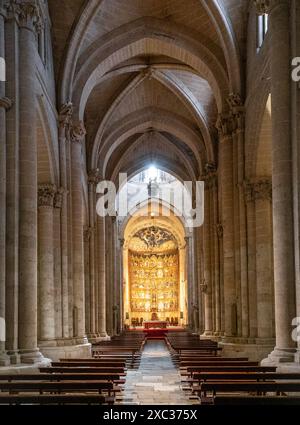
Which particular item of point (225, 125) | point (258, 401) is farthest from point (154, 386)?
point (225, 125)

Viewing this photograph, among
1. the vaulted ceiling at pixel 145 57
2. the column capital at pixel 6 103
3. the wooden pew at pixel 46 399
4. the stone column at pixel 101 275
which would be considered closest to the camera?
the wooden pew at pixel 46 399

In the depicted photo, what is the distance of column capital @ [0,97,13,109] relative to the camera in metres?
17.8

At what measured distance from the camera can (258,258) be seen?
83.3ft

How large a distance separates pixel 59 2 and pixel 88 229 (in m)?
16.3

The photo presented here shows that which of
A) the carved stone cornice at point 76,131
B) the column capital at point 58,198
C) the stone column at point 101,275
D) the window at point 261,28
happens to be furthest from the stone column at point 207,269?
the window at point 261,28

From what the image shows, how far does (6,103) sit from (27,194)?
2.65m

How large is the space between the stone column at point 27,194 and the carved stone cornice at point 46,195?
24.6 ft

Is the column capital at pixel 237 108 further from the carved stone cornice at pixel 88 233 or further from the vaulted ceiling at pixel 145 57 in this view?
the carved stone cornice at pixel 88 233

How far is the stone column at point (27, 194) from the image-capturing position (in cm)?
1823

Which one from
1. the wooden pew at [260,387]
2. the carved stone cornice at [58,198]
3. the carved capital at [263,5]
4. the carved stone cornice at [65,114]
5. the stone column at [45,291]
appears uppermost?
the carved capital at [263,5]

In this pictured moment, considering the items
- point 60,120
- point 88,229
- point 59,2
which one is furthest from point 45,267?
point 88,229

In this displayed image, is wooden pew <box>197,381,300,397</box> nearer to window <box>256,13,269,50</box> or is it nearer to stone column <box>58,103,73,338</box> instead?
stone column <box>58,103,73,338</box>

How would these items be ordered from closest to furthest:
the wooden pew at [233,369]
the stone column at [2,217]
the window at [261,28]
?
the wooden pew at [233,369], the stone column at [2,217], the window at [261,28]

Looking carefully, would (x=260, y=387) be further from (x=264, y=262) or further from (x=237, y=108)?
(x=237, y=108)
